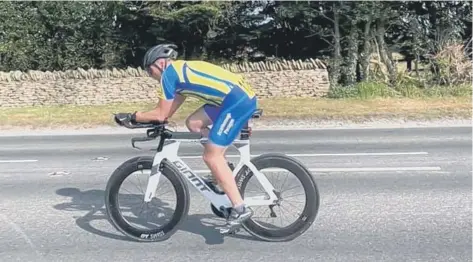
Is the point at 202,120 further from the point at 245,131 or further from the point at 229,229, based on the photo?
the point at 229,229

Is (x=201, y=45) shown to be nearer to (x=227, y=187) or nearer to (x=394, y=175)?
(x=394, y=175)

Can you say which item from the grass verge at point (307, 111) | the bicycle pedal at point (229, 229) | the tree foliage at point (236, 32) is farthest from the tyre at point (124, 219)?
the tree foliage at point (236, 32)

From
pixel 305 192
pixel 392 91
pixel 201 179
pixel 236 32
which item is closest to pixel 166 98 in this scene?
pixel 201 179

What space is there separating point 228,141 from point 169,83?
2.15ft

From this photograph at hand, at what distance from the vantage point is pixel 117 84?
18.9 m

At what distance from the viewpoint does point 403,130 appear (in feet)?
41.5

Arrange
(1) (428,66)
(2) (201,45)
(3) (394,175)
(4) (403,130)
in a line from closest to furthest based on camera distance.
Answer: (3) (394,175) < (4) (403,130) < (1) (428,66) < (2) (201,45)

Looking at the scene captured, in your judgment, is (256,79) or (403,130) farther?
(256,79)

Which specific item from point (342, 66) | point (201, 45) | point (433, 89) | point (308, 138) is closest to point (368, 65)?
point (342, 66)

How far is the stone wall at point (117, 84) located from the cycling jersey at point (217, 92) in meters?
13.8

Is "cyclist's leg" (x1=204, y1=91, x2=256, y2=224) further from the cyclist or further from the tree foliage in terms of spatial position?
the tree foliage

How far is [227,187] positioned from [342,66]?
1560 centimetres

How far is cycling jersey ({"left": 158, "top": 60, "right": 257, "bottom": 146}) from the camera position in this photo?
4668mm

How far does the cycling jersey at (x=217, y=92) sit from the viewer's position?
4668mm
